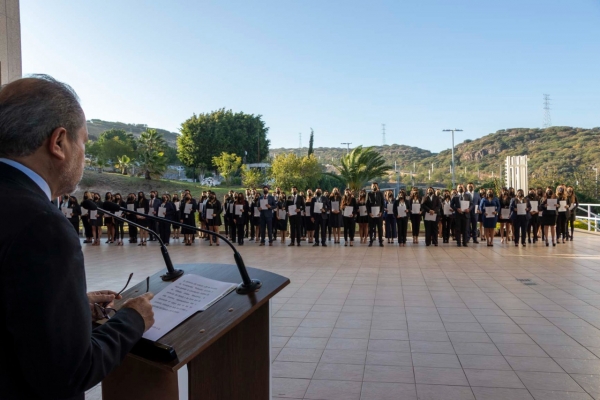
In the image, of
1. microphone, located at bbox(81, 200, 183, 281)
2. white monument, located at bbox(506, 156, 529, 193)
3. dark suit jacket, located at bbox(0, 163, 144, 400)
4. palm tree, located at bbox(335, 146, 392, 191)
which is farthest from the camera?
palm tree, located at bbox(335, 146, 392, 191)

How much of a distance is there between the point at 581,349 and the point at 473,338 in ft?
3.47

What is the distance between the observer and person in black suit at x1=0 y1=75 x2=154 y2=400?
47.9 inches

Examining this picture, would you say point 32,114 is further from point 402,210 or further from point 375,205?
point 402,210

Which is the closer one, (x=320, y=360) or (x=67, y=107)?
(x=67, y=107)

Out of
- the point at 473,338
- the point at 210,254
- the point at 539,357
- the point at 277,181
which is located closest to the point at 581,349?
the point at 539,357

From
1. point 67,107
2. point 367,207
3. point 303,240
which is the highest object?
point 67,107

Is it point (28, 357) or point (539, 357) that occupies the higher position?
point (28, 357)

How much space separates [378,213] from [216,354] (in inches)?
547

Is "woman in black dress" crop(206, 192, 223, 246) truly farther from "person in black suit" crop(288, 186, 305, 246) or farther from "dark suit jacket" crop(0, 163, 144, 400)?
"dark suit jacket" crop(0, 163, 144, 400)

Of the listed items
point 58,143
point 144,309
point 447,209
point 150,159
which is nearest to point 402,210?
point 447,209

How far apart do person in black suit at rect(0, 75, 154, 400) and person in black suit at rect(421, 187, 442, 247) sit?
1479 cm

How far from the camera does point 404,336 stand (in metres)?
5.57

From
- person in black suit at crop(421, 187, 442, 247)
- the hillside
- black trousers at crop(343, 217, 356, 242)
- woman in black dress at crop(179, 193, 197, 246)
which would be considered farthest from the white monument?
the hillside

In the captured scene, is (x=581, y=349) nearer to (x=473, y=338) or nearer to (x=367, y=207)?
(x=473, y=338)
